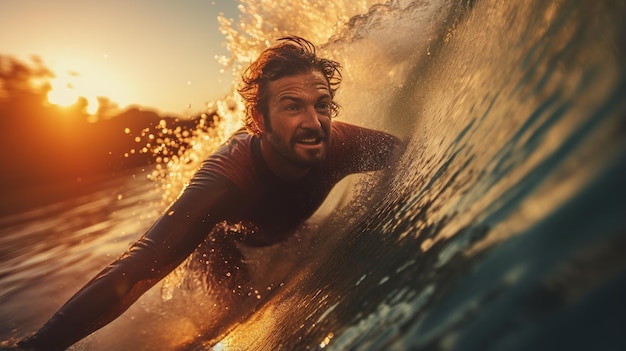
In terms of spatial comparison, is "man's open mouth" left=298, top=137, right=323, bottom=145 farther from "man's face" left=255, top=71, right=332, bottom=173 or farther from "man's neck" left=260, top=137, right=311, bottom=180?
"man's neck" left=260, top=137, right=311, bottom=180

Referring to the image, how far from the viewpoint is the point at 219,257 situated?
3.35 meters

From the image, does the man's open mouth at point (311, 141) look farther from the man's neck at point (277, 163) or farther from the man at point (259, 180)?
the man's neck at point (277, 163)

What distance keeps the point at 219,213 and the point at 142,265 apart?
1.67 ft

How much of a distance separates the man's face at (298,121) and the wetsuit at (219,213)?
15 centimetres

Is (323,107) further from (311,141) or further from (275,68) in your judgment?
(275,68)

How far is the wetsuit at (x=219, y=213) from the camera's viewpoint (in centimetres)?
210

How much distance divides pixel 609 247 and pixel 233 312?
248 centimetres

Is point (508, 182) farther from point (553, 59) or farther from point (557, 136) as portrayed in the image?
point (553, 59)

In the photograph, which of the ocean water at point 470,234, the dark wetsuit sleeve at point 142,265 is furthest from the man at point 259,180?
the ocean water at point 470,234

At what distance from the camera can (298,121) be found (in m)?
2.72

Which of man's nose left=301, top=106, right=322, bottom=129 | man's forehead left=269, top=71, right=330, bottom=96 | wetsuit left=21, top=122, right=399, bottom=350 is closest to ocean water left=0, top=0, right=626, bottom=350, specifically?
wetsuit left=21, top=122, right=399, bottom=350

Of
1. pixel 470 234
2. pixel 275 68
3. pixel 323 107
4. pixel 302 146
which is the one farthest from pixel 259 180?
pixel 470 234

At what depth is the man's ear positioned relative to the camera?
292cm

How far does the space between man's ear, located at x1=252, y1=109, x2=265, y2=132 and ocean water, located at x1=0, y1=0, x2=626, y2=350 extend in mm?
804
